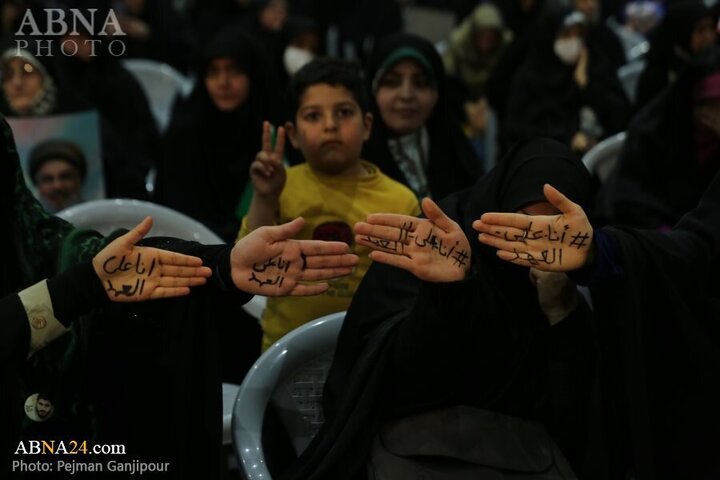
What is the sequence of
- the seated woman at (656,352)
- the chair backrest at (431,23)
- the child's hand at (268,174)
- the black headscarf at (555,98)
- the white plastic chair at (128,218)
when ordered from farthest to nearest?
the chair backrest at (431,23), the black headscarf at (555,98), the white plastic chair at (128,218), the child's hand at (268,174), the seated woman at (656,352)

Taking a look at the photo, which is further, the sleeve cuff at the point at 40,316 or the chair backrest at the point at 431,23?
the chair backrest at the point at 431,23

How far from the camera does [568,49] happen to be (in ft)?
18.0

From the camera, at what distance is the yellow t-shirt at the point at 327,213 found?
8.45 feet

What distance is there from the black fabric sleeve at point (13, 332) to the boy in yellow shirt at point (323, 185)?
761 mm

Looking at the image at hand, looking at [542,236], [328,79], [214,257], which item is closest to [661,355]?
[542,236]

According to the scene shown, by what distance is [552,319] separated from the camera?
87.4 inches

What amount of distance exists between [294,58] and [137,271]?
424 centimetres

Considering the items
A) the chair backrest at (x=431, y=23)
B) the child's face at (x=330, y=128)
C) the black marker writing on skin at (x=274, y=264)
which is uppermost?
the chair backrest at (x=431, y=23)

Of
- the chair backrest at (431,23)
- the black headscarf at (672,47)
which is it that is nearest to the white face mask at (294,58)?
the chair backrest at (431,23)

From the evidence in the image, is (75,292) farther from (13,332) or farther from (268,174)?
(268,174)

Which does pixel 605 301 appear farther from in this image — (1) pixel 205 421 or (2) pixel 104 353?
(2) pixel 104 353

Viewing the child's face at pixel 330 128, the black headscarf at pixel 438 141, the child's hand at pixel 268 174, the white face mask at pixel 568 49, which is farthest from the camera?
the white face mask at pixel 568 49

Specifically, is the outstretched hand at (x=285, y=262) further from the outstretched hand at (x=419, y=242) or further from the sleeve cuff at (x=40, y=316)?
the sleeve cuff at (x=40, y=316)

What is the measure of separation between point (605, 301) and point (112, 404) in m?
1.03
